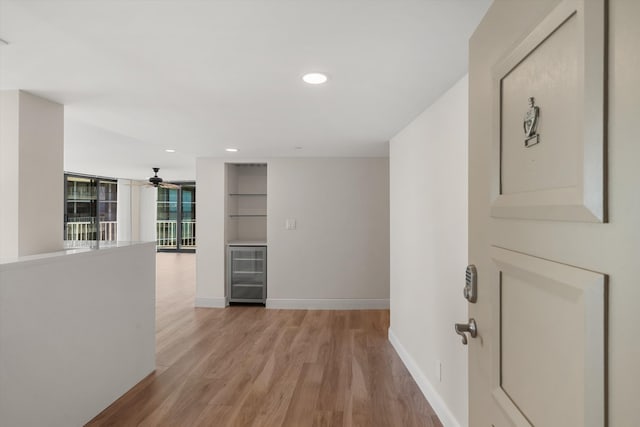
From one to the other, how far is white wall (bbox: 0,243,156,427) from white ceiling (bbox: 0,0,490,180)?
107cm

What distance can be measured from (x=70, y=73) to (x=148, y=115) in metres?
0.91

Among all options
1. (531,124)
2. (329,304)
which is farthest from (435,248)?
(329,304)

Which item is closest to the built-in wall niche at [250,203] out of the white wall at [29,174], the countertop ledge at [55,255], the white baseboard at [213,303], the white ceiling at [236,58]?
the white baseboard at [213,303]

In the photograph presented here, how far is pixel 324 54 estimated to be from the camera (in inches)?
71.9

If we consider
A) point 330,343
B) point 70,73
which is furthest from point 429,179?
point 70,73

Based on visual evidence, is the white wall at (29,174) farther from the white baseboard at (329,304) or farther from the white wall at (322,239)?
the white baseboard at (329,304)

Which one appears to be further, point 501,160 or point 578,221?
point 501,160

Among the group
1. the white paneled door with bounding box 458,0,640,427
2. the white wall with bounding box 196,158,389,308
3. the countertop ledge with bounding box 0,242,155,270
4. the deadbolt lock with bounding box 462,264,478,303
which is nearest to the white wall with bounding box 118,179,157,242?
the white wall with bounding box 196,158,389,308

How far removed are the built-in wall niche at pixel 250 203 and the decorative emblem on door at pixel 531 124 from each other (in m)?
5.28

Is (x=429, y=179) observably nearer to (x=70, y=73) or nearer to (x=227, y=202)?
(x=70, y=73)

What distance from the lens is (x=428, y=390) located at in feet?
8.75

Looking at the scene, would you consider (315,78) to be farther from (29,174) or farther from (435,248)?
(29,174)

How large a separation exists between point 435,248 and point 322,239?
2.89m

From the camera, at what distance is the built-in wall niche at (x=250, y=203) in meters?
5.95
